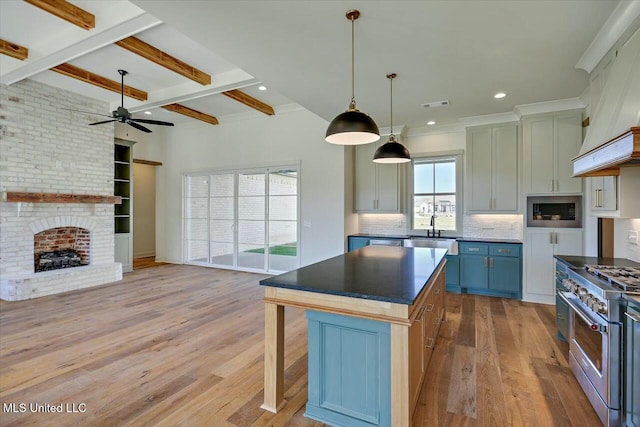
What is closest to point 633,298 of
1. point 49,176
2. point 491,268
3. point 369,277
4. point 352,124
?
point 369,277

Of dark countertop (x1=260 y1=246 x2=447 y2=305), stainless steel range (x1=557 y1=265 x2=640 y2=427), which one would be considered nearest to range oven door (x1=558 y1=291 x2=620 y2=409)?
stainless steel range (x1=557 y1=265 x2=640 y2=427)

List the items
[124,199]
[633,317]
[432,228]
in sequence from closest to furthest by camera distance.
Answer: [633,317] → [432,228] → [124,199]

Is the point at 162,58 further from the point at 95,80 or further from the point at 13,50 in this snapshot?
the point at 13,50

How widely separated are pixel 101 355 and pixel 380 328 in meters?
2.69

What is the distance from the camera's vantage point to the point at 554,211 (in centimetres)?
461

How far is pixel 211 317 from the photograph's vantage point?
12.9 ft

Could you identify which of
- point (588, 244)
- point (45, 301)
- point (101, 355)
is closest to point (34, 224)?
point (45, 301)

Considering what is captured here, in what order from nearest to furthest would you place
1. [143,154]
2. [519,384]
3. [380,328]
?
[380,328] → [519,384] → [143,154]


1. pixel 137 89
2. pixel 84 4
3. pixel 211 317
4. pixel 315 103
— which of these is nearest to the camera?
pixel 84 4

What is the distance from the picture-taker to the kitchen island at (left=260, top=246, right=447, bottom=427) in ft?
5.57

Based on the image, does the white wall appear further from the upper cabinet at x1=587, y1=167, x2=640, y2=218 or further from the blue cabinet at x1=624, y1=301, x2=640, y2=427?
the blue cabinet at x1=624, y1=301, x2=640, y2=427

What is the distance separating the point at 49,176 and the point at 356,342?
595 centimetres

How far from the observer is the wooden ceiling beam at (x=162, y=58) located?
3729 millimetres

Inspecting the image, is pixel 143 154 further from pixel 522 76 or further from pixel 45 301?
pixel 522 76
